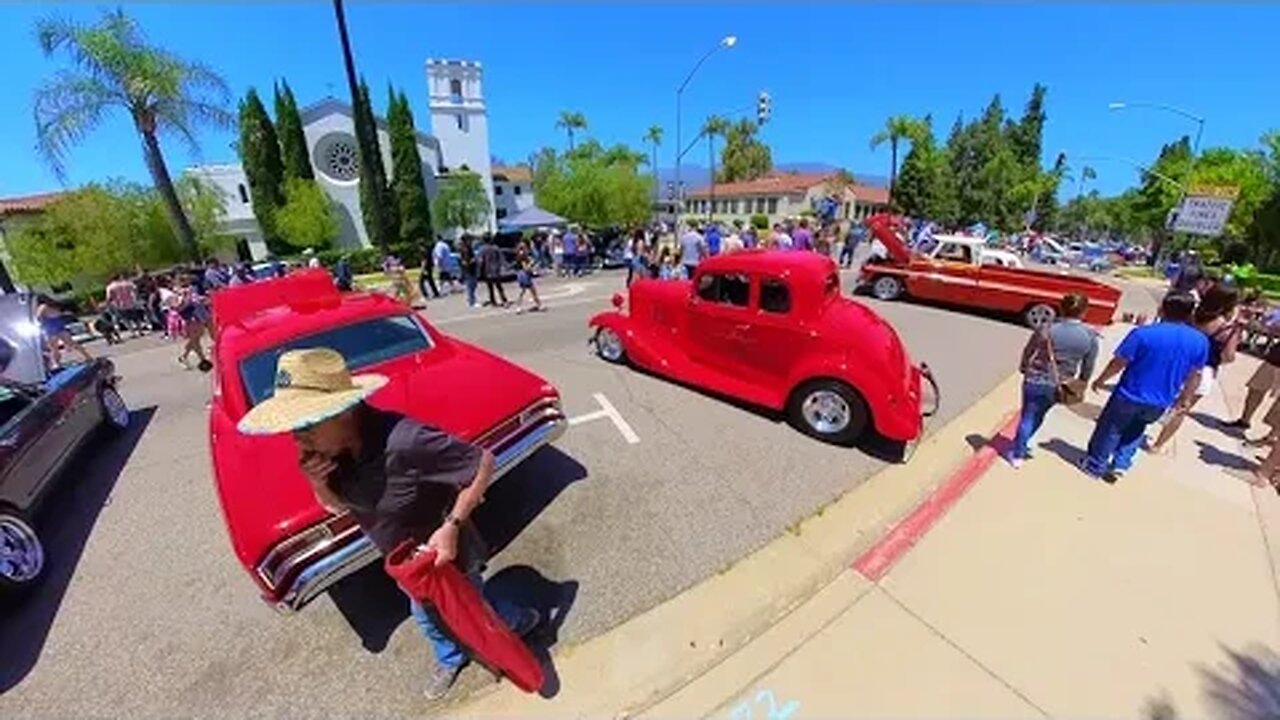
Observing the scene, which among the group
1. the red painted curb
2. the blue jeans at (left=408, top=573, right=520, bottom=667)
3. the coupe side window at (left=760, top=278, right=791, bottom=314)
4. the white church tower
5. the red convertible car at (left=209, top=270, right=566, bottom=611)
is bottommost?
the red painted curb

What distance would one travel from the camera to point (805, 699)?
250 cm

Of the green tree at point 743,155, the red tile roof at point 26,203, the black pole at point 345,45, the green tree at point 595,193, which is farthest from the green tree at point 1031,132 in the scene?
the red tile roof at point 26,203

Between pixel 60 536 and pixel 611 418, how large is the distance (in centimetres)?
451

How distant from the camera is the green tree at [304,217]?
112 feet

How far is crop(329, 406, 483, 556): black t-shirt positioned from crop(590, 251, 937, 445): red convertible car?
369 cm

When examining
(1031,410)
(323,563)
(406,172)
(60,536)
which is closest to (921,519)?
(1031,410)

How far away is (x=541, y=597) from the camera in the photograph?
316 cm

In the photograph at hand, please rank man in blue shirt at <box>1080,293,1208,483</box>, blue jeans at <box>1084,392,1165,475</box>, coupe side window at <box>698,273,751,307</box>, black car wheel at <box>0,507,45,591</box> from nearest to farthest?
black car wheel at <box>0,507,45,591</box> → man in blue shirt at <box>1080,293,1208,483</box> → blue jeans at <box>1084,392,1165,475</box> → coupe side window at <box>698,273,751,307</box>

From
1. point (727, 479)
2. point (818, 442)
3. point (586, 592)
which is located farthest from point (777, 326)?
point (586, 592)

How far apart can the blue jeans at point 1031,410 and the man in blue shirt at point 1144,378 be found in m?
0.34

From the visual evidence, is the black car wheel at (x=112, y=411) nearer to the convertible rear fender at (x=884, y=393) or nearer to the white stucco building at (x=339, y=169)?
the convertible rear fender at (x=884, y=393)

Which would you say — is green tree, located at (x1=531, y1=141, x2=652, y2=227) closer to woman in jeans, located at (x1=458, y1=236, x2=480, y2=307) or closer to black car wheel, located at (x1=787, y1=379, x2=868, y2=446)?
woman in jeans, located at (x1=458, y1=236, x2=480, y2=307)

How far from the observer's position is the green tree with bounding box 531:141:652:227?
36625 mm

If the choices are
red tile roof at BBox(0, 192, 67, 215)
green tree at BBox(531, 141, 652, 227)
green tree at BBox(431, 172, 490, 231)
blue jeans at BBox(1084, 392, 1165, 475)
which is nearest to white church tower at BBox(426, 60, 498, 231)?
green tree at BBox(431, 172, 490, 231)
